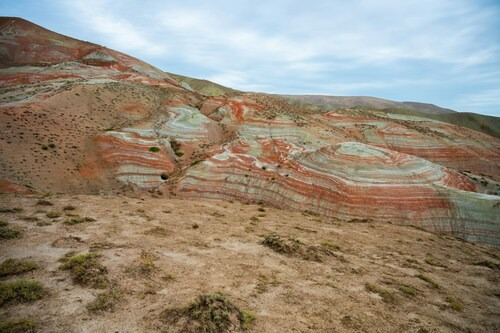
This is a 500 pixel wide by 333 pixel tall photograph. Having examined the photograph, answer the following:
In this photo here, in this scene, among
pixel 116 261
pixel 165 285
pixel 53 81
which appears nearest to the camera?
pixel 165 285

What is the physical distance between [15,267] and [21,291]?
217 cm

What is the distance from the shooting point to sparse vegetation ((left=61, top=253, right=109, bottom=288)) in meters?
12.0

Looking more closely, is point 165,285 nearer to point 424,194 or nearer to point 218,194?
point 218,194

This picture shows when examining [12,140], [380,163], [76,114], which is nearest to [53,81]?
[76,114]

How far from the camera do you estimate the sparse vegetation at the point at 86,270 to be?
1202 cm

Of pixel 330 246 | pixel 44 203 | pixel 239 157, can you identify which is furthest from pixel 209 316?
pixel 239 157

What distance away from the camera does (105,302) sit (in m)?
10.8

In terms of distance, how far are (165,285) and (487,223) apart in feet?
92.7

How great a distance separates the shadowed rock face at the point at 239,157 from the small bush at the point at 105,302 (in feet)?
63.8

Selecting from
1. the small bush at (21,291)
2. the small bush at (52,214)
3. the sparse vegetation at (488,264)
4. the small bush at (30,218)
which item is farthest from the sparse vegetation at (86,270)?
the sparse vegetation at (488,264)

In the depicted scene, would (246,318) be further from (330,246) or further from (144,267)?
(330,246)

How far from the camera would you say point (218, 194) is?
109ft

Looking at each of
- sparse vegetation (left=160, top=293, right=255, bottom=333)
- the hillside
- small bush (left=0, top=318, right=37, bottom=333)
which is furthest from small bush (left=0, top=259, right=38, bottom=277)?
sparse vegetation (left=160, top=293, right=255, bottom=333)

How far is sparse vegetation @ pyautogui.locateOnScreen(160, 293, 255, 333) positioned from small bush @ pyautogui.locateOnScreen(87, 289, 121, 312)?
6.27 feet
